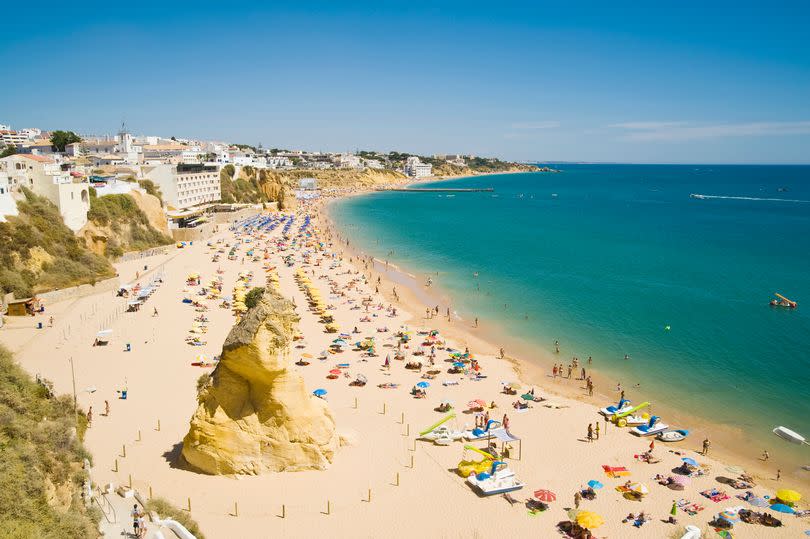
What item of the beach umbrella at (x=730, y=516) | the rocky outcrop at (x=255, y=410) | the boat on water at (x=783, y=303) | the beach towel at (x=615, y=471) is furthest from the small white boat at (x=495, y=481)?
the boat on water at (x=783, y=303)

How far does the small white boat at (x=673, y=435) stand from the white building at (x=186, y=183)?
5851cm

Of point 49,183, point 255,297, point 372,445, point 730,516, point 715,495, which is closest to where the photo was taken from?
point 730,516

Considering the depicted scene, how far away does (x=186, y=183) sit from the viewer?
6656 cm

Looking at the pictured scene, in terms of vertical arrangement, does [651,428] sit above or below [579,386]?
above

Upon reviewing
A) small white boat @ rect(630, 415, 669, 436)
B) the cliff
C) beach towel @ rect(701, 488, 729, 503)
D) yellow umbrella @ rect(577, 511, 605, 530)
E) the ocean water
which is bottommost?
beach towel @ rect(701, 488, 729, 503)

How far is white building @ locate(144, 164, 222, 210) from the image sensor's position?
201 ft

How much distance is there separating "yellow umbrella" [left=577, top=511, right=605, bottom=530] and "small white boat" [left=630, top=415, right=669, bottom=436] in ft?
20.5

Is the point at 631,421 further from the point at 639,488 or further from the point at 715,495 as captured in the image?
the point at 639,488

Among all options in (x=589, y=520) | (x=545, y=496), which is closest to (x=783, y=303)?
(x=545, y=496)

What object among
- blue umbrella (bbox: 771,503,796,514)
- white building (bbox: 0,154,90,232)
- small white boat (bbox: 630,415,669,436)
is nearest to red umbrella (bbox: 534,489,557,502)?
small white boat (bbox: 630,415,669,436)

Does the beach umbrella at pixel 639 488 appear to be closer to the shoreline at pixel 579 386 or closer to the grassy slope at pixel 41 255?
the shoreline at pixel 579 386

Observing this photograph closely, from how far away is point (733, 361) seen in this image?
2562 centimetres

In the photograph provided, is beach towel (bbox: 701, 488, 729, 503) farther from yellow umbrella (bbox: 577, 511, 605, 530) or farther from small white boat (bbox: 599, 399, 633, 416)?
small white boat (bbox: 599, 399, 633, 416)

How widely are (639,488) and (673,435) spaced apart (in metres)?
4.47
